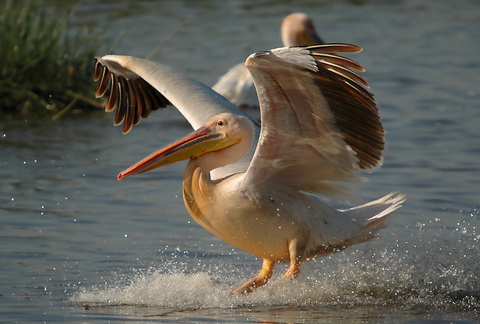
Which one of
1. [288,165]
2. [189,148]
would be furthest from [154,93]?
[288,165]

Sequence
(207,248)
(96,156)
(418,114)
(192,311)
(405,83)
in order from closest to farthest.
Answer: (192,311), (207,248), (96,156), (418,114), (405,83)

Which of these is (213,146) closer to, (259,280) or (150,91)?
(259,280)

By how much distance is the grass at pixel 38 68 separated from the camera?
990 cm

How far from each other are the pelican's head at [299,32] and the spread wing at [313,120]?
6.11m

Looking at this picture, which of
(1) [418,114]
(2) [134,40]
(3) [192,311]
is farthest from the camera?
(2) [134,40]

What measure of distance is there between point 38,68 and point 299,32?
3085 millimetres

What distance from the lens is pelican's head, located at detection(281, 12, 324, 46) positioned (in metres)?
11.2

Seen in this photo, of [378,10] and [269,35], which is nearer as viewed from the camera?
[269,35]

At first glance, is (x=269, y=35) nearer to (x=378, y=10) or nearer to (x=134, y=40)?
(x=134, y=40)

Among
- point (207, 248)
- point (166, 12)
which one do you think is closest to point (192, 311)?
point (207, 248)

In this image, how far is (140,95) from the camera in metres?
6.46

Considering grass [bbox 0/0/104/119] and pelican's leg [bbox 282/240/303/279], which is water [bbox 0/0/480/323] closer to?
pelican's leg [bbox 282/240/303/279]

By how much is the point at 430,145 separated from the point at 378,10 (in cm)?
866

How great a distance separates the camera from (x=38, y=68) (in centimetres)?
997
